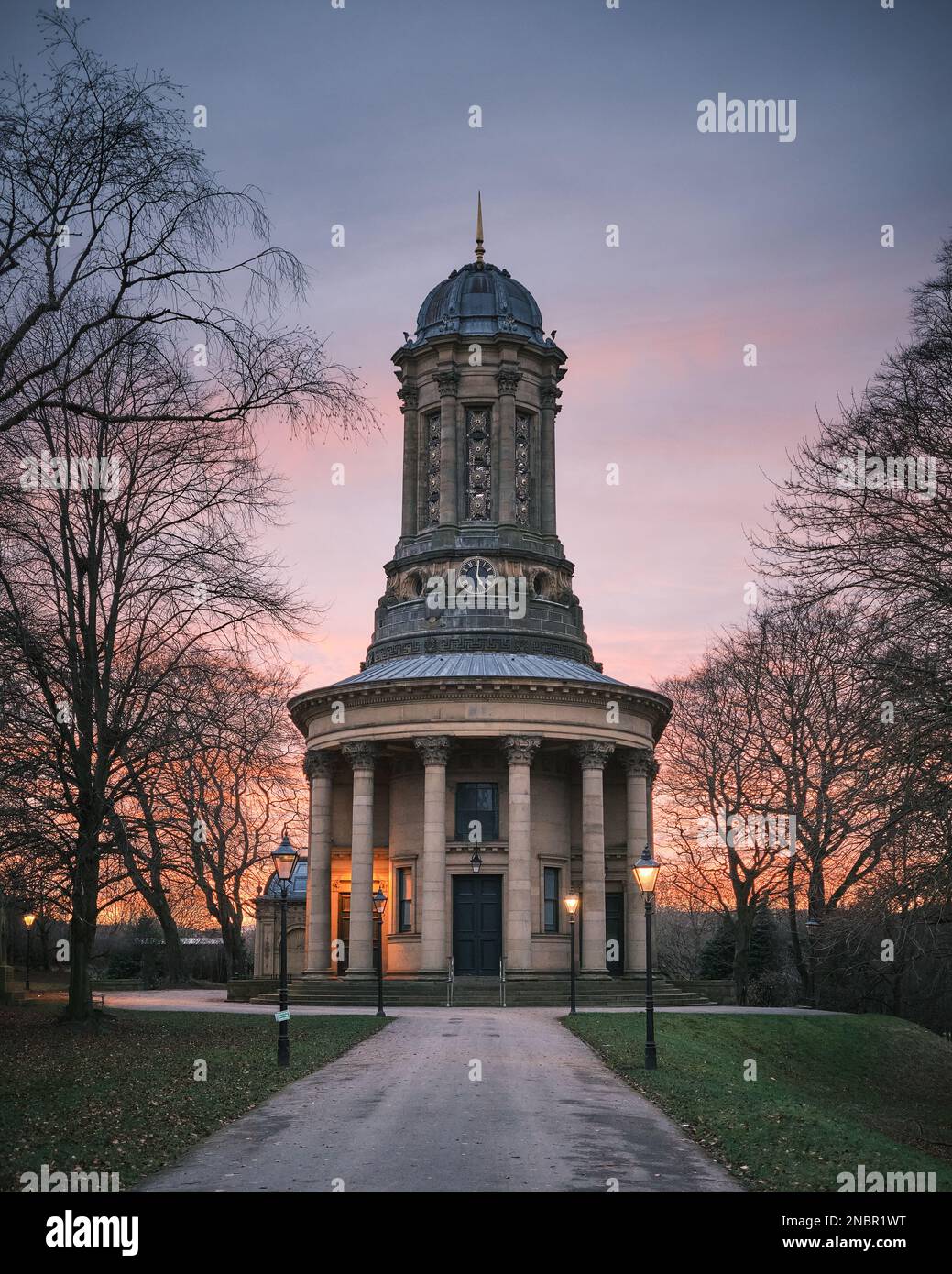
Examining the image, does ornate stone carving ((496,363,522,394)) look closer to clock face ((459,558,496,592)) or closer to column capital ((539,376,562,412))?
column capital ((539,376,562,412))

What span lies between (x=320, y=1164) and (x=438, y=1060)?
1197 centimetres

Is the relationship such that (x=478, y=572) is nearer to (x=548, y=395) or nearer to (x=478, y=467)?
(x=478, y=467)

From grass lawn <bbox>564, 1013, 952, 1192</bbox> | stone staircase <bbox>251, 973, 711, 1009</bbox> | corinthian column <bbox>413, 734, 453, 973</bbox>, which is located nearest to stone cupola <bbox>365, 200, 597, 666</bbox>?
corinthian column <bbox>413, 734, 453, 973</bbox>

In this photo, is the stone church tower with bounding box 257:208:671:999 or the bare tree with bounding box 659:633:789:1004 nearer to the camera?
the stone church tower with bounding box 257:208:671:999

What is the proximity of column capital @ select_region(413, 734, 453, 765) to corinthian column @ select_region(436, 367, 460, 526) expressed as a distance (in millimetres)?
12421

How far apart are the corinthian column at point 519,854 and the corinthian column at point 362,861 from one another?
5.65 metres

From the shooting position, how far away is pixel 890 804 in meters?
22.8

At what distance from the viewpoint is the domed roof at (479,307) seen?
2463 inches

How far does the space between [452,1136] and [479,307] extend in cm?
5249

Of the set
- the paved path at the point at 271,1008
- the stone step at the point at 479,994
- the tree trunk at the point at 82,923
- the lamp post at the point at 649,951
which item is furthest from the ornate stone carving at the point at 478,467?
the lamp post at the point at 649,951

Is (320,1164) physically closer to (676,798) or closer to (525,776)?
(525,776)

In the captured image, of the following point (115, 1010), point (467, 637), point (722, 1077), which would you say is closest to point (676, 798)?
point (467, 637)

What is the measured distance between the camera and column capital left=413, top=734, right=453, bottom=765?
51000mm

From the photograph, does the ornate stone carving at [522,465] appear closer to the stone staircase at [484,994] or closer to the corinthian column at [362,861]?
the corinthian column at [362,861]
